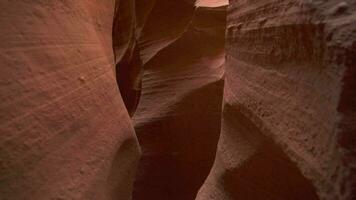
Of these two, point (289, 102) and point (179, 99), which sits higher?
point (289, 102)

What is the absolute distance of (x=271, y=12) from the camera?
1407 mm

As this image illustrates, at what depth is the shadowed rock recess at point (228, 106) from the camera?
1.03m

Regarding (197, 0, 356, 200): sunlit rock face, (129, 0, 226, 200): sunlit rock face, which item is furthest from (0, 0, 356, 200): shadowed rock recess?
(129, 0, 226, 200): sunlit rock face

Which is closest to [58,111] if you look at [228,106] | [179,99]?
[228,106]

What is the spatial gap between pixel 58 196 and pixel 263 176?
2.68 ft

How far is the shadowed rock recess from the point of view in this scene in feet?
3.36

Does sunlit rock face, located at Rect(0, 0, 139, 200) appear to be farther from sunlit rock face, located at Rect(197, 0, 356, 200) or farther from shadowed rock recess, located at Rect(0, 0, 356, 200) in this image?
sunlit rock face, located at Rect(197, 0, 356, 200)

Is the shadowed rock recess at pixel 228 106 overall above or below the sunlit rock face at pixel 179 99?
above

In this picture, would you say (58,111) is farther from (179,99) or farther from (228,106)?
(179,99)

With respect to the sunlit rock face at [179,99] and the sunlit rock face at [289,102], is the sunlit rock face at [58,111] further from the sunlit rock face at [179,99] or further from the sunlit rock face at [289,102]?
the sunlit rock face at [179,99]

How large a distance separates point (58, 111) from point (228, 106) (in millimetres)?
836

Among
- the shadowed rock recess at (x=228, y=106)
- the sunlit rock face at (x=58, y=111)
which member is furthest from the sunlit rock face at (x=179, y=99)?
the sunlit rock face at (x=58, y=111)

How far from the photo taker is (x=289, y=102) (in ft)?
4.21

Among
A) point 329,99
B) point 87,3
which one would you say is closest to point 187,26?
point 87,3
